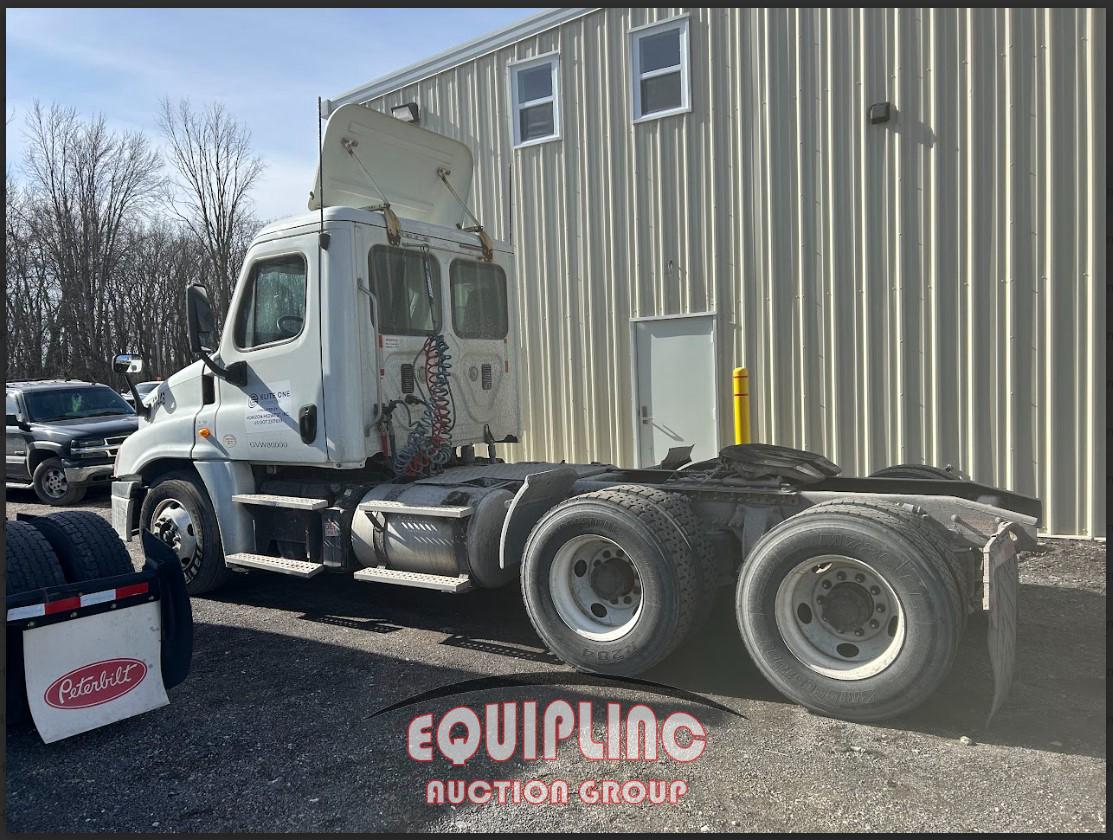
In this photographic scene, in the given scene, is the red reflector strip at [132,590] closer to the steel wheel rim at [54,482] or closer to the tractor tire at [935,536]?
the tractor tire at [935,536]

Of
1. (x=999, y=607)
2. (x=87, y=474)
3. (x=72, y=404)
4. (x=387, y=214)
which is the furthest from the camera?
(x=72, y=404)

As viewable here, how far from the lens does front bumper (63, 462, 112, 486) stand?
41.1 feet

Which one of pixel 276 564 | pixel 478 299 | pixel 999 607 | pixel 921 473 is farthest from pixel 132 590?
pixel 921 473

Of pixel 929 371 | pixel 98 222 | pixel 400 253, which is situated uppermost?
pixel 98 222

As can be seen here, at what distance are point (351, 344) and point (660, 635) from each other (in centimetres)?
292

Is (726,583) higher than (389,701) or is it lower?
higher

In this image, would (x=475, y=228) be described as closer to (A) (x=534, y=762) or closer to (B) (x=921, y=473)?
(B) (x=921, y=473)

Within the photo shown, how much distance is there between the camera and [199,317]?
634cm

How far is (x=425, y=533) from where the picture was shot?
19.4 feet

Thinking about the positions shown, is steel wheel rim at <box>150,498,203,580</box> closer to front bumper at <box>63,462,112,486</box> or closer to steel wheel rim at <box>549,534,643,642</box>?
steel wheel rim at <box>549,534,643,642</box>

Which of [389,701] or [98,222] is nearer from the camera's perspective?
[389,701]

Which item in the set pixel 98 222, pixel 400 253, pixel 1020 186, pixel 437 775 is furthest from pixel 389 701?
pixel 98 222

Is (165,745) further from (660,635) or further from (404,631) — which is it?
(660,635)

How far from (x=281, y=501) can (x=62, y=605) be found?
86.9 inches
